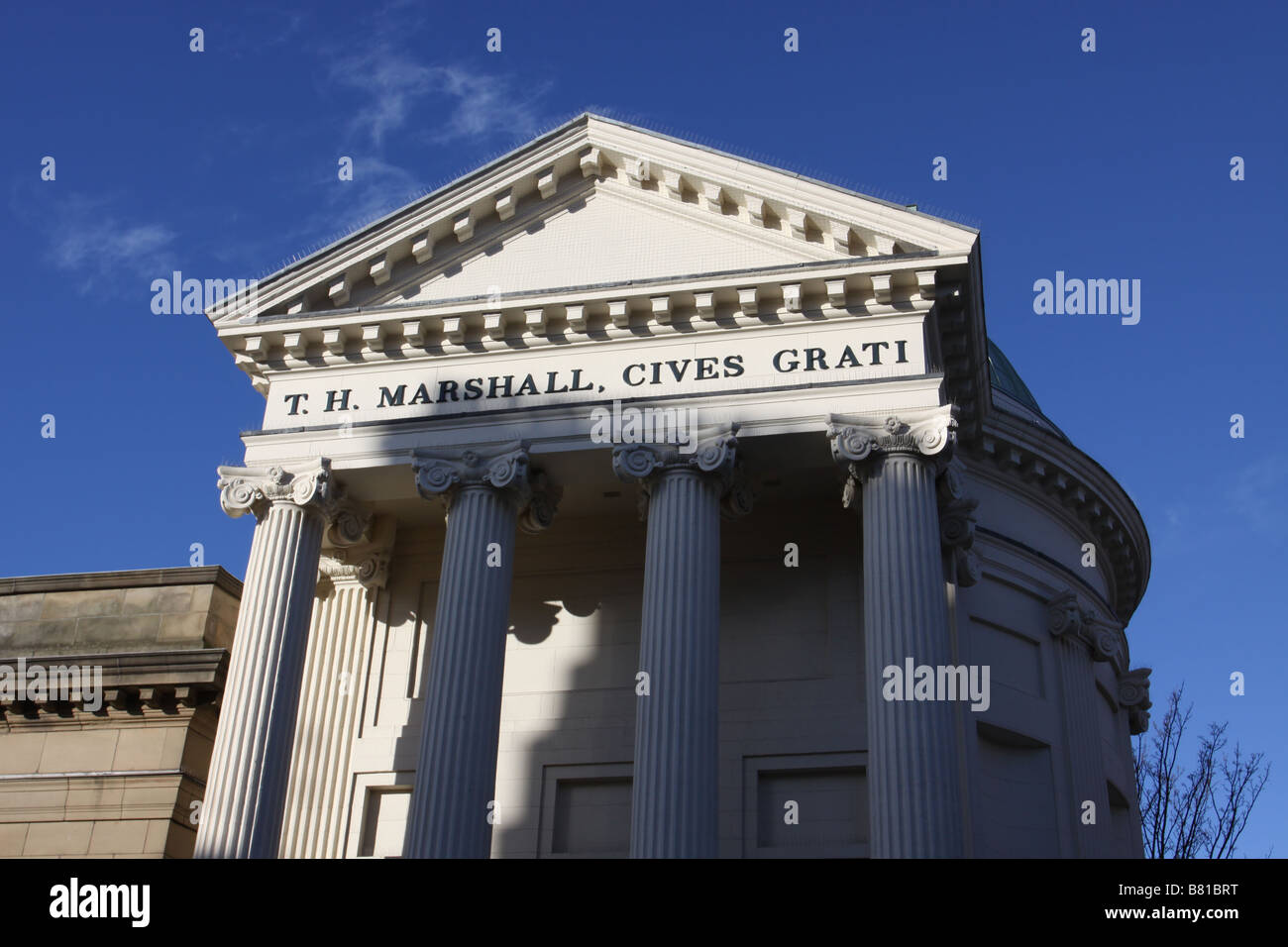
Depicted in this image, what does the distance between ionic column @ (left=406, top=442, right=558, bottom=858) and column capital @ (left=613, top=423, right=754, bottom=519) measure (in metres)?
1.83

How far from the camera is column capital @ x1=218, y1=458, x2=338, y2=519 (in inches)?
971

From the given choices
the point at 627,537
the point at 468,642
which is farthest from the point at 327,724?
the point at 627,537

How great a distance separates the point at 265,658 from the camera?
23.2 meters

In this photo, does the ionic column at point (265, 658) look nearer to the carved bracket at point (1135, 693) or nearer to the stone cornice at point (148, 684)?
the stone cornice at point (148, 684)

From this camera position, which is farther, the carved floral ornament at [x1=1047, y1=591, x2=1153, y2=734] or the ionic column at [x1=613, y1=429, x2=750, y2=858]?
the carved floral ornament at [x1=1047, y1=591, x2=1153, y2=734]

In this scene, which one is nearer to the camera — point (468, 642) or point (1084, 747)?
point (468, 642)

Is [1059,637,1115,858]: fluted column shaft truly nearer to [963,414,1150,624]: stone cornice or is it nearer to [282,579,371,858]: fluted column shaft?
[963,414,1150,624]: stone cornice

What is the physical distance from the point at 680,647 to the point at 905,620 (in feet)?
11.0

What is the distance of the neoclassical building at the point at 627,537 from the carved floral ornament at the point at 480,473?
0.06 metres

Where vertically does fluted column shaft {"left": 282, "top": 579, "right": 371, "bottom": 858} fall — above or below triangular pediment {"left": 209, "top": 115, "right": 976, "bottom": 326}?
below

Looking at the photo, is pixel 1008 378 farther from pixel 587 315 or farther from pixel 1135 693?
pixel 587 315

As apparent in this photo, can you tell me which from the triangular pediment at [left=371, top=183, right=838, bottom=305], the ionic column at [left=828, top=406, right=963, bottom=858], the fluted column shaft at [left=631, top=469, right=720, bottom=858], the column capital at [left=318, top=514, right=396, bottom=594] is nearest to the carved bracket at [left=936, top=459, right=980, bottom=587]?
the ionic column at [left=828, top=406, right=963, bottom=858]

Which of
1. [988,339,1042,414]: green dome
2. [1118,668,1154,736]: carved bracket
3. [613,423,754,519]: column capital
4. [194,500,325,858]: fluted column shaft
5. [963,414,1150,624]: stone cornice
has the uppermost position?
[988,339,1042,414]: green dome
